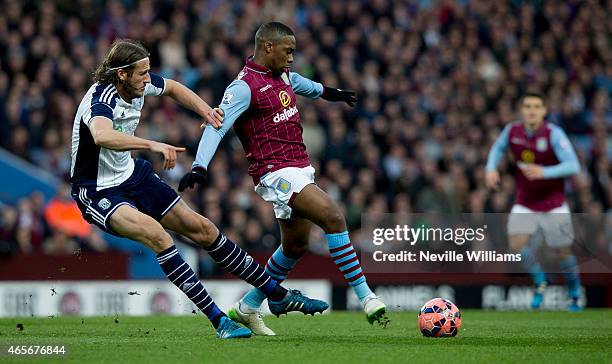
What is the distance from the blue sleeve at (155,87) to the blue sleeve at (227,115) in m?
0.55

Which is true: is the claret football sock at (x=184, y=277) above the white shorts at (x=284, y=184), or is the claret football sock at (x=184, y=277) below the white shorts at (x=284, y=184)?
below

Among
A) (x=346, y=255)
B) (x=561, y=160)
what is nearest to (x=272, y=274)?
(x=346, y=255)

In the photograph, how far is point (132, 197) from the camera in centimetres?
861

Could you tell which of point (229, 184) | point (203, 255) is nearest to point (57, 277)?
point (203, 255)

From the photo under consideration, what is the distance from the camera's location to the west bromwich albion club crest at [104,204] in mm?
8367

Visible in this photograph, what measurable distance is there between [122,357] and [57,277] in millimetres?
6536

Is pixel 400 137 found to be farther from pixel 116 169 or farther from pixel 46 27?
pixel 116 169

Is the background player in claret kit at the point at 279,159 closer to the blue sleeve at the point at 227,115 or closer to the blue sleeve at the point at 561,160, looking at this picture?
the blue sleeve at the point at 227,115

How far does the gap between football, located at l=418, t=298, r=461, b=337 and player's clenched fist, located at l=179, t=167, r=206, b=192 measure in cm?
202

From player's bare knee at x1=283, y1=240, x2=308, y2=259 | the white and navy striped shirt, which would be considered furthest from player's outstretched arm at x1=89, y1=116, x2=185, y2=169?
player's bare knee at x1=283, y1=240, x2=308, y2=259

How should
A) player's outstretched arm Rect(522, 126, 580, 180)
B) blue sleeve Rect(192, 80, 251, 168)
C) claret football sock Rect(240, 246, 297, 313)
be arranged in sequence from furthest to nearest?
player's outstretched arm Rect(522, 126, 580, 180) < claret football sock Rect(240, 246, 297, 313) < blue sleeve Rect(192, 80, 251, 168)

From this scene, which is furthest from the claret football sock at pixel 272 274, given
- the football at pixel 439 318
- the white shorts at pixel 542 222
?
the white shorts at pixel 542 222

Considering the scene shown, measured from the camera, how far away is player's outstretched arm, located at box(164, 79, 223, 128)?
8.59 metres

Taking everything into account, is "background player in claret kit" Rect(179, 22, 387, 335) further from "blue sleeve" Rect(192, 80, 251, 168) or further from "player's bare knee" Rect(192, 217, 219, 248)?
"player's bare knee" Rect(192, 217, 219, 248)
